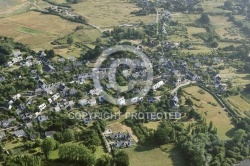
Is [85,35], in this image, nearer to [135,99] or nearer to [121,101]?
[135,99]

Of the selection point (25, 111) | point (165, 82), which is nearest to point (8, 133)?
point (25, 111)

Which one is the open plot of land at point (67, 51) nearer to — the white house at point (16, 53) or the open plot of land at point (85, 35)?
the open plot of land at point (85, 35)

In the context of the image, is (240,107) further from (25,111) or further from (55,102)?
(25,111)

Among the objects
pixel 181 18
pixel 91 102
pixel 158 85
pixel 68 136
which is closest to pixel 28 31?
pixel 91 102

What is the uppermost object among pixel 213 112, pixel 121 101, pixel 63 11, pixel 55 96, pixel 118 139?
pixel 63 11

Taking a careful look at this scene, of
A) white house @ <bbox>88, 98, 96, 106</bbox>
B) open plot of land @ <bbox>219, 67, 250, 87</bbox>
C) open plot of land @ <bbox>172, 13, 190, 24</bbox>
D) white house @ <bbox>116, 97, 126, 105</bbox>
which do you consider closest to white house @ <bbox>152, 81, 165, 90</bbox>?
white house @ <bbox>116, 97, 126, 105</bbox>

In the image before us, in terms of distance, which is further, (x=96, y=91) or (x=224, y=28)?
(x=224, y=28)
